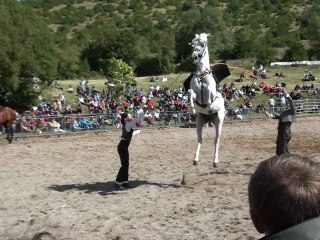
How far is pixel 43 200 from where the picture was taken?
31.8ft

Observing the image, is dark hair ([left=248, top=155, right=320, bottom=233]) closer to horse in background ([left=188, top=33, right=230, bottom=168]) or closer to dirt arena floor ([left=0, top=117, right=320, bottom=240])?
dirt arena floor ([left=0, top=117, right=320, bottom=240])

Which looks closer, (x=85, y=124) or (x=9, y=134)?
(x=9, y=134)

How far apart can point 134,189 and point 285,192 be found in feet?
28.0

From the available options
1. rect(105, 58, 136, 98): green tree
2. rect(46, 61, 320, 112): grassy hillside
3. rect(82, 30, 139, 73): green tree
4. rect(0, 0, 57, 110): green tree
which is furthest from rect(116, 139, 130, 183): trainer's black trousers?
rect(82, 30, 139, 73): green tree

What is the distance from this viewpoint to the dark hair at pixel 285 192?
5.76 feet

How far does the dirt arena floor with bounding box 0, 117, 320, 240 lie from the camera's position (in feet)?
25.1

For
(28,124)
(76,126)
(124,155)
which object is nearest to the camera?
(124,155)

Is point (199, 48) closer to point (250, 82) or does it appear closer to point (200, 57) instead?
point (200, 57)

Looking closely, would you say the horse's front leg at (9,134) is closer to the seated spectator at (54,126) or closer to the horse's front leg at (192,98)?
the seated spectator at (54,126)

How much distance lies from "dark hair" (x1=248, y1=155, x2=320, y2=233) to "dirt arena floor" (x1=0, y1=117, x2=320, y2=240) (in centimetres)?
516

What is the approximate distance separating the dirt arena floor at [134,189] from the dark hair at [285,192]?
5.16 meters

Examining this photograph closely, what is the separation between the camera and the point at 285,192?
1.77 meters

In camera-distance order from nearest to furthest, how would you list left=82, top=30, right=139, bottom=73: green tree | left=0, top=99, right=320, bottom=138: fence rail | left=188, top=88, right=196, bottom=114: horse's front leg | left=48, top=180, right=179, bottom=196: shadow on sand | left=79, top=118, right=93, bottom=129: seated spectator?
left=48, top=180, right=179, bottom=196: shadow on sand < left=188, top=88, right=196, bottom=114: horse's front leg < left=0, top=99, right=320, bottom=138: fence rail < left=79, top=118, right=93, bottom=129: seated spectator < left=82, top=30, right=139, bottom=73: green tree

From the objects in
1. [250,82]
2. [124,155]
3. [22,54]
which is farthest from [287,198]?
[250,82]
